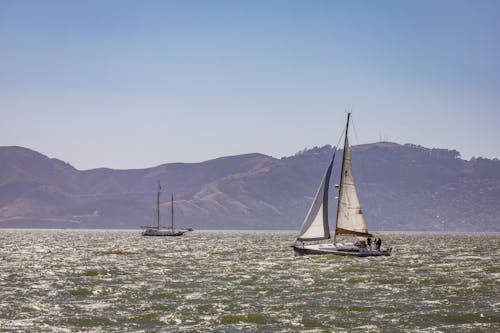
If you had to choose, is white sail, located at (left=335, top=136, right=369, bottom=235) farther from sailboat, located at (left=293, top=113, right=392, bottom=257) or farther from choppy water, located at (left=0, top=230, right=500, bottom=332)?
choppy water, located at (left=0, top=230, right=500, bottom=332)

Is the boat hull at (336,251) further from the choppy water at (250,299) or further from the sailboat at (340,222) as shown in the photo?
the choppy water at (250,299)

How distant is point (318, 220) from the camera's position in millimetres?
79312

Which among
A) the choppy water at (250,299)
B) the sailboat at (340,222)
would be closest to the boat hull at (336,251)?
the sailboat at (340,222)

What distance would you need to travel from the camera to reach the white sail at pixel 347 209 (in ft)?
262

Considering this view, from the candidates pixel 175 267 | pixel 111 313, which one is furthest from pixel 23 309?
pixel 175 267

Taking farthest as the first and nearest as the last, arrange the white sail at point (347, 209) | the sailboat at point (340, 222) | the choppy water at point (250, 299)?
the white sail at point (347, 209) → the sailboat at point (340, 222) → the choppy water at point (250, 299)

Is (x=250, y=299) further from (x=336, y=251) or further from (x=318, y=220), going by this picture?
(x=318, y=220)

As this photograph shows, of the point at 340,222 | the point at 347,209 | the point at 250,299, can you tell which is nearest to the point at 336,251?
the point at 340,222

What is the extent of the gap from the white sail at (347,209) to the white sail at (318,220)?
1.50 metres

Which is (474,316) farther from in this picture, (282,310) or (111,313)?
(111,313)

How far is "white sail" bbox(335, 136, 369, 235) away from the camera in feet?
262

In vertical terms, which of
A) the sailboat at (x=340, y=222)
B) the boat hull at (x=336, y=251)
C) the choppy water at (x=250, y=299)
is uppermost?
the sailboat at (x=340, y=222)

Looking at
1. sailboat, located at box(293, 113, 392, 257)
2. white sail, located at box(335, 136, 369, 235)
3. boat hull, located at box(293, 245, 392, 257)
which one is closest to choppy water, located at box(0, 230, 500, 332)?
boat hull, located at box(293, 245, 392, 257)

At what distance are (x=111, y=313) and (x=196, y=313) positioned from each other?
145 inches
